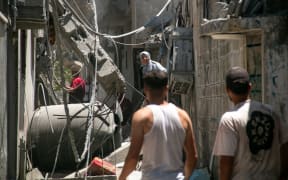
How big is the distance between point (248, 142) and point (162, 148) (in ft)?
2.14

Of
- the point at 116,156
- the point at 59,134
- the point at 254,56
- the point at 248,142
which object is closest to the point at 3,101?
the point at 254,56

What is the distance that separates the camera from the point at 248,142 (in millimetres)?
4656

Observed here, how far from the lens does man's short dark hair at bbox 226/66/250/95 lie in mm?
4738

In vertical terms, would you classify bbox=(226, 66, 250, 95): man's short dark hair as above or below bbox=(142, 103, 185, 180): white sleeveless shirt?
Result: above

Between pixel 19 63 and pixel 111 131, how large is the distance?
121 inches

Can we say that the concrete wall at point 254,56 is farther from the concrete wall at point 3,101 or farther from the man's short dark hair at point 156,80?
the concrete wall at point 3,101

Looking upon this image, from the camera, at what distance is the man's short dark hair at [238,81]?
4738mm

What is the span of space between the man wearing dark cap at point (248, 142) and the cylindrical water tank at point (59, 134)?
7.38 metres

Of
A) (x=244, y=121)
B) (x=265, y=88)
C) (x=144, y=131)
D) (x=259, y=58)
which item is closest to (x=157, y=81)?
(x=144, y=131)

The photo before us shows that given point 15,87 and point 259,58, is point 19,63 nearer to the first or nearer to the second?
point 15,87

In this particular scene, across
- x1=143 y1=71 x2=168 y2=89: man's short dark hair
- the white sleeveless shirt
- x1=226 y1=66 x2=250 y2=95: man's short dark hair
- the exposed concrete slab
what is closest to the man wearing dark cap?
x1=226 y1=66 x2=250 y2=95: man's short dark hair

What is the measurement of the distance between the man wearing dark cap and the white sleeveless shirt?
0.32 meters

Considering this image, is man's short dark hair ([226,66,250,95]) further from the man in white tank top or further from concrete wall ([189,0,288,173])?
concrete wall ([189,0,288,173])

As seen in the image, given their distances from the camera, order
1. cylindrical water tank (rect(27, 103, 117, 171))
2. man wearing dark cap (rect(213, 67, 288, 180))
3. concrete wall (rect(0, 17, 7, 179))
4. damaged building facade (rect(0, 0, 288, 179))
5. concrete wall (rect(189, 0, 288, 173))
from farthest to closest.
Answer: cylindrical water tank (rect(27, 103, 117, 171))
concrete wall (rect(0, 17, 7, 179))
damaged building facade (rect(0, 0, 288, 179))
concrete wall (rect(189, 0, 288, 173))
man wearing dark cap (rect(213, 67, 288, 180))
